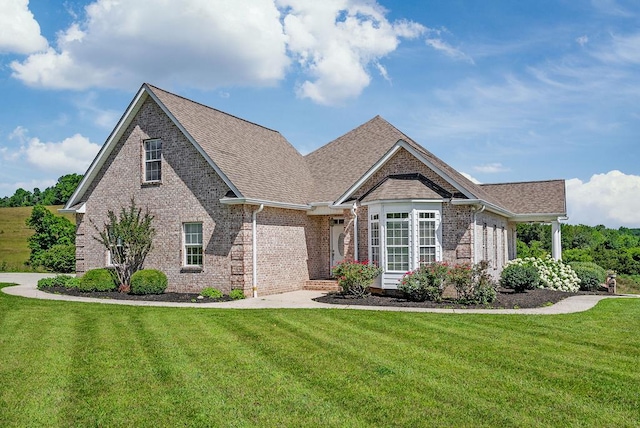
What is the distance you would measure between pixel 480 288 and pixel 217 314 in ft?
25.4

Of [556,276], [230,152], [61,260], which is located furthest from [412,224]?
[61,260]

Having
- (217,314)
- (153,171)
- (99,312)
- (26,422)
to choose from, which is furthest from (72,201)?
(26,422)

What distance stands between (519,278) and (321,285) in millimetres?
7376

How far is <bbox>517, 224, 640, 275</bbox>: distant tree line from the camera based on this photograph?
3806 centimetres

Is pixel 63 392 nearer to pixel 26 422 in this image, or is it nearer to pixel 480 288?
pixel 26 422

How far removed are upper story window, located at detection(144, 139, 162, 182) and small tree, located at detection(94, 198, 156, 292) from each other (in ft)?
3.97

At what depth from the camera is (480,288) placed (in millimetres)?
16203

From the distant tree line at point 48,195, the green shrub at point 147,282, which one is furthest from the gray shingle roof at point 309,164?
the distant tree line at point 48,195

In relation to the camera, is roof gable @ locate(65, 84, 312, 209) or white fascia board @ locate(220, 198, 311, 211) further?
roof gable @ locate(65, 84, 312, 209)

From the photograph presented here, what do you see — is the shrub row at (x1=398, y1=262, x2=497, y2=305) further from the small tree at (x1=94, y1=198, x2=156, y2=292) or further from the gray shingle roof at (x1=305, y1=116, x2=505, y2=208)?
the small tree at (x1=94, y1=198, x2=156, y2=292)

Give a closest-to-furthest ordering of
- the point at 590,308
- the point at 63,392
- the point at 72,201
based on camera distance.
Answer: the point at 63,392, the point at 590,308, the point at 72,201

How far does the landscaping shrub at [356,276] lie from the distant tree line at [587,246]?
73.2 feet

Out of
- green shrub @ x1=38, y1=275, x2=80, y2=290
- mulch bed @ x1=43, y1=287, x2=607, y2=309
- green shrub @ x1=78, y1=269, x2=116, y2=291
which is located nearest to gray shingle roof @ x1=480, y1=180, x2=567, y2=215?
mulch bed @ x1=43, y1=287, x2=607, y2=309

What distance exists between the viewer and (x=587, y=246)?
46750 millimetres
